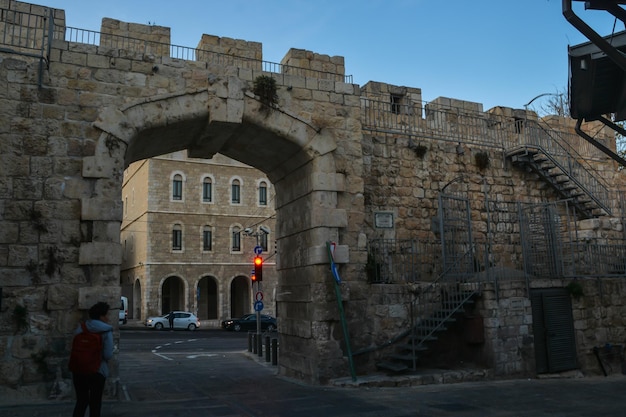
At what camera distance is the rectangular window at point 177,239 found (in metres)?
35.8

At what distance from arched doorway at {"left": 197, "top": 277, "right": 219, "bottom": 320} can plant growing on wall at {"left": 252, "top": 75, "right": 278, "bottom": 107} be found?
98.1 ft

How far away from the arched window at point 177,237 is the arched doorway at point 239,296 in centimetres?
495

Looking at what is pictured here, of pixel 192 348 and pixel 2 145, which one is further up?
pixel 2 145

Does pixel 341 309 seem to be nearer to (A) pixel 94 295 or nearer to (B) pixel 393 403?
(B) pixel 393 403

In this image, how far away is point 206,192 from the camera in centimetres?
3709

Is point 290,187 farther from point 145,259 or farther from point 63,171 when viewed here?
point 145,259

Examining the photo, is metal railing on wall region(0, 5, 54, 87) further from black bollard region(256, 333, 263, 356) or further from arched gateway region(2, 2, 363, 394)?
black bollard region(256, 333, 263, 356)

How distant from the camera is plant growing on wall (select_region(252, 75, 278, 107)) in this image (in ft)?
33.0

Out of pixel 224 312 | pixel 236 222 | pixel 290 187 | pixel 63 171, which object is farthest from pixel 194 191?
pixel 63 171

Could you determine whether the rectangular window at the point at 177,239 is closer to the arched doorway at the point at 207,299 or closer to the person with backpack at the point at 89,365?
the arched doorway at the point at 207,299

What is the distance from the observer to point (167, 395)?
883cm

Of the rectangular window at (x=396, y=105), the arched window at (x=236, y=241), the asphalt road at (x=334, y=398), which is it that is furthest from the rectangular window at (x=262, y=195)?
the asphalt road at (x=334, y=398)

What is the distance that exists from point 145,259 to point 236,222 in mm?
6475

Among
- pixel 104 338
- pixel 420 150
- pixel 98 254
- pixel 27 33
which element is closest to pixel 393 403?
pixel 104 338
